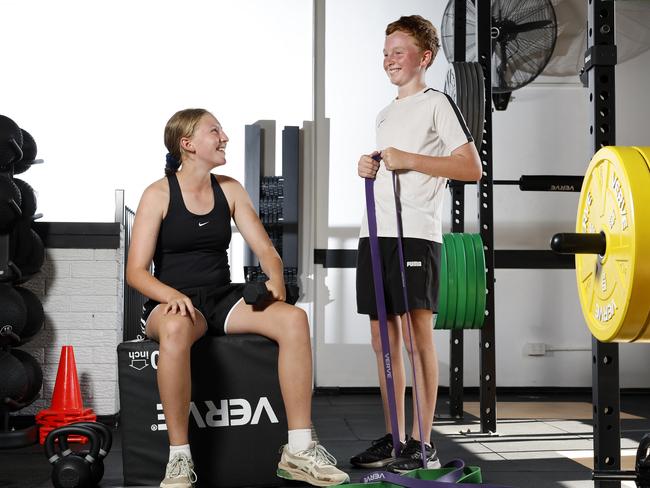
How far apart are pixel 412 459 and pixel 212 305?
0.82 metres

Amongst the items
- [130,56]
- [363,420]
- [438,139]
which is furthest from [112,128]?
[438,139]

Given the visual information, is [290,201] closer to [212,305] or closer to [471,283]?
[471,283]

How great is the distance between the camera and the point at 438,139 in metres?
2.83

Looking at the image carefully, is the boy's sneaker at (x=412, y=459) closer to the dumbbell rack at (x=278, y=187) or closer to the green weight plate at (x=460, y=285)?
the green weight plate at (x=460, y=285)

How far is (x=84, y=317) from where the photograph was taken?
13.1ft

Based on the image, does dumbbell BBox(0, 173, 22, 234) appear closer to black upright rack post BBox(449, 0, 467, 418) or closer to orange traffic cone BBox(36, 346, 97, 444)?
orange traffic cone BBox(36, 346, 97, 444)

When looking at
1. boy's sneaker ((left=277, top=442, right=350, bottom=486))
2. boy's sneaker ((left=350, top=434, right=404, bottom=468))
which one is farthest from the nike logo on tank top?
boy's sneaker ((left=350, top=434, right=404, bottom=468))

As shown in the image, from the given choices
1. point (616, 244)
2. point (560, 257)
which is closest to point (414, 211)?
point (616, 244)

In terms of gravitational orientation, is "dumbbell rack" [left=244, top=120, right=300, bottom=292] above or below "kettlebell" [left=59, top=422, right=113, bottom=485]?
above

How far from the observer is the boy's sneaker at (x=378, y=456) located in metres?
2.82

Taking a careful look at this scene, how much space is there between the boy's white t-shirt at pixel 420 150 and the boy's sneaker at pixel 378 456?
2.35 ft

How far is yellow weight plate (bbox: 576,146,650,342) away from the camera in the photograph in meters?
1.66

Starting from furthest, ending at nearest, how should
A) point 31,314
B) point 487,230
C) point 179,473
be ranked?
point 487,230
point 31,314
point 179,473

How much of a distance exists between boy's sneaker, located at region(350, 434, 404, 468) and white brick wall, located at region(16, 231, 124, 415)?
5.16ft
